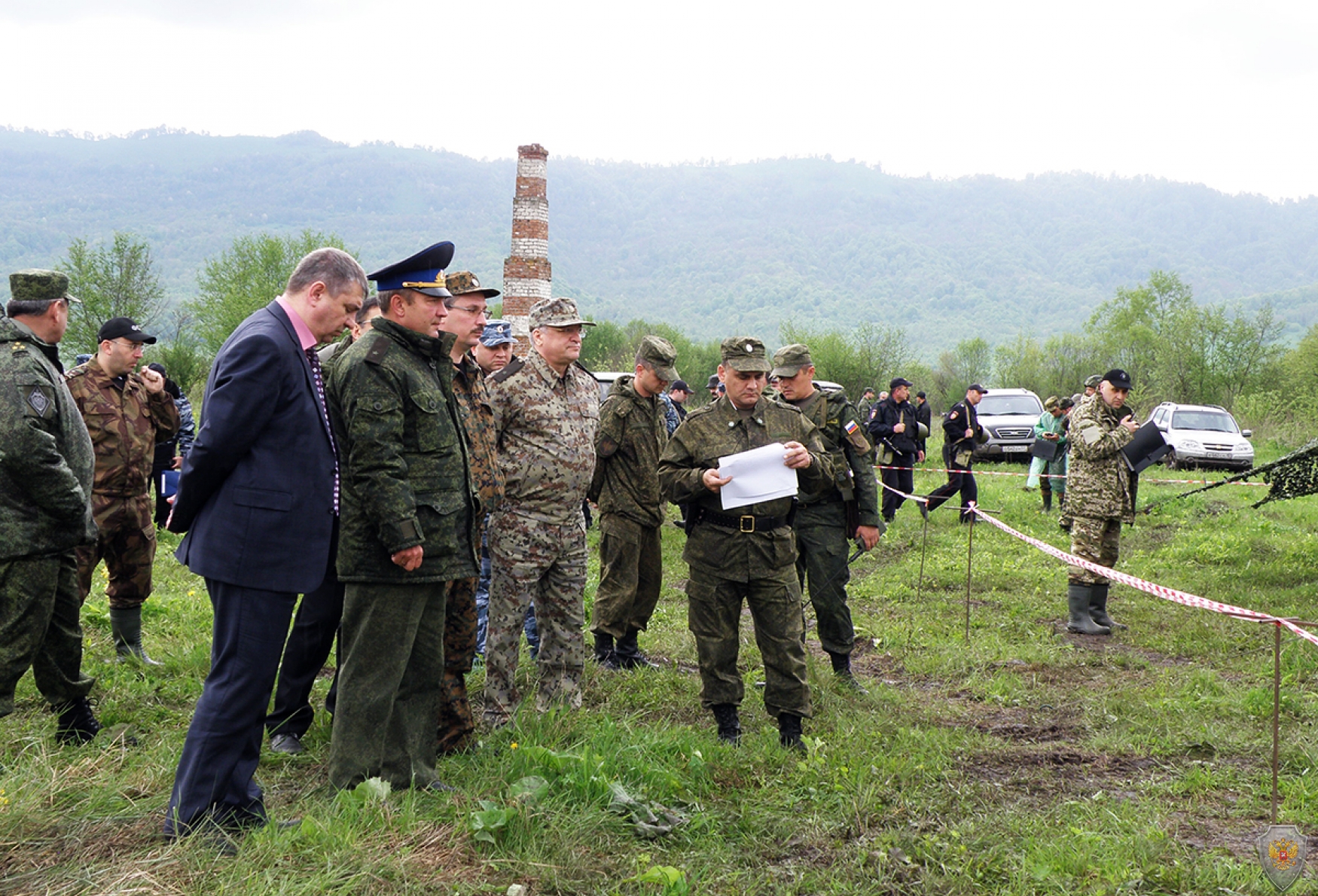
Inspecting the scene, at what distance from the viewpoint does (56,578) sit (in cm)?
391

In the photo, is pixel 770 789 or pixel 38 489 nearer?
pixel 38 489

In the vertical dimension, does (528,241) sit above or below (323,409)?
above

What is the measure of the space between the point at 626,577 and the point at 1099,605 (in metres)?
4.26

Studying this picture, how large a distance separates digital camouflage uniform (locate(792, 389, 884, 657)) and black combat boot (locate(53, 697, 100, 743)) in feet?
12.8

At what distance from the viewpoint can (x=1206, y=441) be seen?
68.6ft

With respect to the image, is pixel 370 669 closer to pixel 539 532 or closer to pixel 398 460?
pixel 398 460

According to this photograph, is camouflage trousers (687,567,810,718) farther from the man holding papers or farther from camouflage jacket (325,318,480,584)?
camouflage jacket (325,318,480,584)

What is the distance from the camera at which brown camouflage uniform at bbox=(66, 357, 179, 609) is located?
5582 mm

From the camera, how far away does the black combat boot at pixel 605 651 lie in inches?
244

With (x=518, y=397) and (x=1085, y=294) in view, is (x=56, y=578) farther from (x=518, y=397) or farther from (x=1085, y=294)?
(x=1085, y=294)

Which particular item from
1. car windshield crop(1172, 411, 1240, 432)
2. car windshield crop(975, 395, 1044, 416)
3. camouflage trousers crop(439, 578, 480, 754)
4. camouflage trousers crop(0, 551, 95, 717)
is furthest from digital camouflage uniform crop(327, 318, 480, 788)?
car windshield crop(1172, 411, 1240, 432)

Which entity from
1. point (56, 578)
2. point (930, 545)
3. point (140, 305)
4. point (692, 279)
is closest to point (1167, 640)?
point (930, 545)

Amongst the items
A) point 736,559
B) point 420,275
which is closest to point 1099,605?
point 736,559

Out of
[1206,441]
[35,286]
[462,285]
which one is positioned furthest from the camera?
[1206,441]
